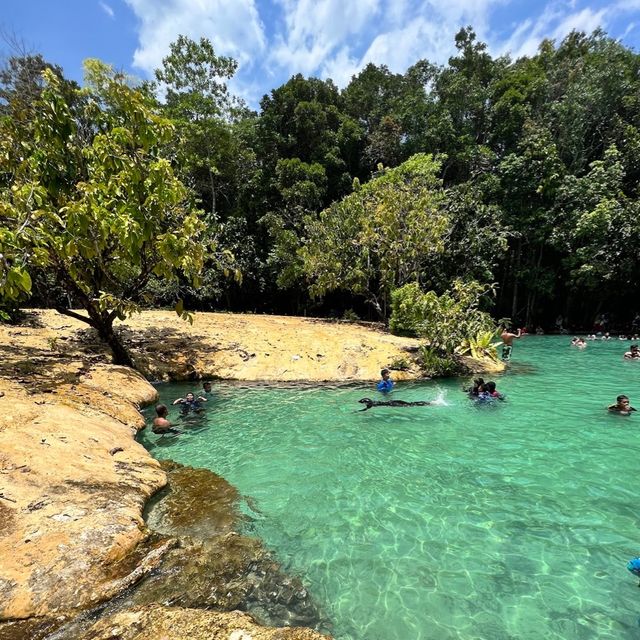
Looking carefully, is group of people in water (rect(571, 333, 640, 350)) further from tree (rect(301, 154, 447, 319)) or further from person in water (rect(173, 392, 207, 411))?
person in water (rect(173, 392, 207, 411))

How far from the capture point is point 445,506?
636 centimetres

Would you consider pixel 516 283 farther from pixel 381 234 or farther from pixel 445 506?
pixel 445 506

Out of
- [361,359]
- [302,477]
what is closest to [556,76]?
[361,359]

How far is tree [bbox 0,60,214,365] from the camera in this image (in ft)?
27.3

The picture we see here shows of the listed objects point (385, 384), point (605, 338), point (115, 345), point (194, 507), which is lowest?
point (194, 507)

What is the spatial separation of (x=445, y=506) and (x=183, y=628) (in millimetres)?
4191

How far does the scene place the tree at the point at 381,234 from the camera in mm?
20031

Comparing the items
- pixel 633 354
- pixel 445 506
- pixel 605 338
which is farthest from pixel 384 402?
pixel 605 338

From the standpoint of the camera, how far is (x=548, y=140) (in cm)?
2841

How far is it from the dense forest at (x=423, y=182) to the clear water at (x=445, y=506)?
7644 mm

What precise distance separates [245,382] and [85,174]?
25.3 feet

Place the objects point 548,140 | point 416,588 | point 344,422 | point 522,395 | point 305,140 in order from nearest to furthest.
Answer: point 416,588, point 344,422, point 522,395, point 548,140, point 305,140

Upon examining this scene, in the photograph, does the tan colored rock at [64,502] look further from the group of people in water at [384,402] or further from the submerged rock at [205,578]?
the group of people in water at [384,402]

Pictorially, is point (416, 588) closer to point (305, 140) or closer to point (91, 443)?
point (91, 443)
